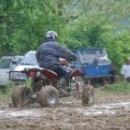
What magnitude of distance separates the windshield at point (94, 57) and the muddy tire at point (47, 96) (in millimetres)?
15402

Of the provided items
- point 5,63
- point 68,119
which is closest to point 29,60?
point 5,63

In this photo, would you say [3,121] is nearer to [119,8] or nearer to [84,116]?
[84,116]

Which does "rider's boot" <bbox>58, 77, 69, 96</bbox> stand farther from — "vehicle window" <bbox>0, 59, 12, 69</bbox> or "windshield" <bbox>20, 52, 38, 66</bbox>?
"vehicle window" <bbox>0, 59, 12, 69</bbox>

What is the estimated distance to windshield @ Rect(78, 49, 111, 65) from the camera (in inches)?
1158

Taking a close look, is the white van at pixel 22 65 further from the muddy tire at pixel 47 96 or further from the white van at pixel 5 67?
the muddy tire at pixel 47 96

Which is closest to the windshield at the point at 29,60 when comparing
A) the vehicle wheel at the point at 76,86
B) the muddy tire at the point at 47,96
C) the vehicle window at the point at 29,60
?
the vehicle window at the point at 29,60

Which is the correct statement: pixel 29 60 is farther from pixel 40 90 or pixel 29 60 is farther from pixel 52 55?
pixel 40 90

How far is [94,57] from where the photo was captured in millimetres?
29812

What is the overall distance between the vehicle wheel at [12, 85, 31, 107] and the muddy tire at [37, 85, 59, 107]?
454 millimetres

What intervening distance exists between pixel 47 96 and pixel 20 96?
683mm

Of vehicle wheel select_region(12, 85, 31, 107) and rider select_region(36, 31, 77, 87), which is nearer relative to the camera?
vehicle wheel select_region(12, 85, 31, 107)

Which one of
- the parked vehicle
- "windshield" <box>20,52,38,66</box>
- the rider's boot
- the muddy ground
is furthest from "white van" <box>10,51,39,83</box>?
the muddy ground

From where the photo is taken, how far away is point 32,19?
2797 centimetres

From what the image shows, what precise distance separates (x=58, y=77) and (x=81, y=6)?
27954 mm
